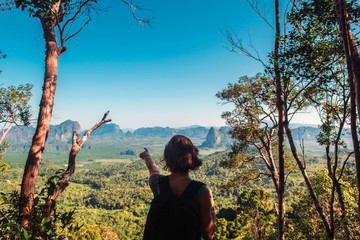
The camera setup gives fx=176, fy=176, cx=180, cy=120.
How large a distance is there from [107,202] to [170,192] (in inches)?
2701

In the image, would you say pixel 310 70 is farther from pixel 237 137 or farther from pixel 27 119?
pixel 27 119

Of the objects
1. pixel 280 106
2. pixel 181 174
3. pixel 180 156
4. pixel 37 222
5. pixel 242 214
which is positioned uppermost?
pixel 280 106

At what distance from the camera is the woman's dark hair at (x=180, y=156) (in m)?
1.36

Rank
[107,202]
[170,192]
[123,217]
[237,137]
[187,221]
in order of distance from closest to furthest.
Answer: [187,221] < [170,192] < [237,137] < [123,217] < [107,202]

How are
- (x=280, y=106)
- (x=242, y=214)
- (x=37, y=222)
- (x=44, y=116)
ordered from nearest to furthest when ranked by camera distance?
(x=37, y=222) → (x=44, y=116) → (x=280, y=106) → (x=242, y=214)

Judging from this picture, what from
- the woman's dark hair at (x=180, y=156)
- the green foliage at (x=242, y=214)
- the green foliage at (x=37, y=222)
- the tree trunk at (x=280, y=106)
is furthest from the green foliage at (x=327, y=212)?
the green foliage at (x=37, y=222)

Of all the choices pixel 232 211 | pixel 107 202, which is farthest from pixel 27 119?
pixel 107 202

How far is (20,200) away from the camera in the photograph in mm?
1888

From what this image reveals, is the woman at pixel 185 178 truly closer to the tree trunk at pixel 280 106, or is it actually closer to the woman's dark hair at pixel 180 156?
the woman's dark hair at pixel 180 156

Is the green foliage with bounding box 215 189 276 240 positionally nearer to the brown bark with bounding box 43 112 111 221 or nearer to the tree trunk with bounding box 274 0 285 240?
the tree trunk with bounding box 274 0 285 240

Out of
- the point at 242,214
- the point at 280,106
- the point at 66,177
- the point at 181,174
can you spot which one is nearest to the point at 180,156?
the point at 181,174

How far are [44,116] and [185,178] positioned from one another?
2211 mm

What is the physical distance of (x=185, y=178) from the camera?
132 cm

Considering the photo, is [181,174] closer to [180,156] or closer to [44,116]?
[180,156]
